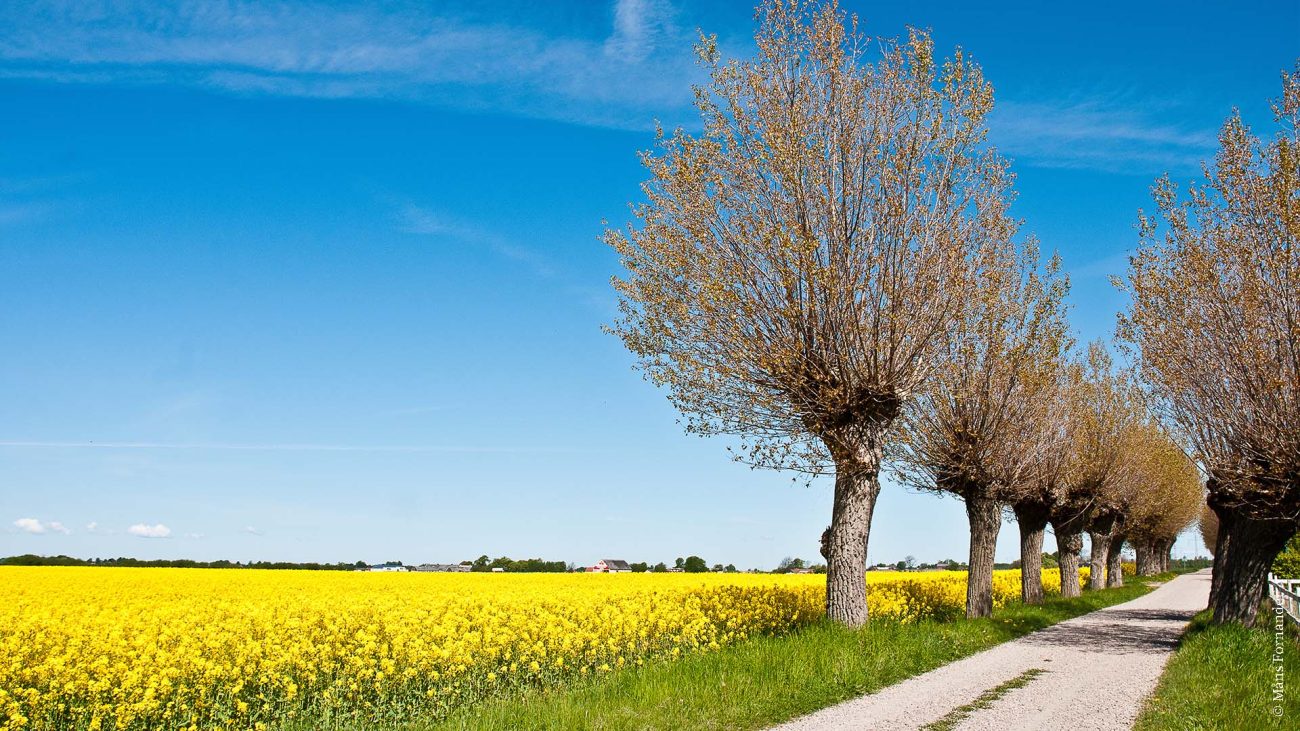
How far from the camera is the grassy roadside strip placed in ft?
31.4

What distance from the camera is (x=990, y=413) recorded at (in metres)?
23.5

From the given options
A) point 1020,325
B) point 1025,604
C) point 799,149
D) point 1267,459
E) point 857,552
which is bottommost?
point 1025,604

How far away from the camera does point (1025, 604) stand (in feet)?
96.2

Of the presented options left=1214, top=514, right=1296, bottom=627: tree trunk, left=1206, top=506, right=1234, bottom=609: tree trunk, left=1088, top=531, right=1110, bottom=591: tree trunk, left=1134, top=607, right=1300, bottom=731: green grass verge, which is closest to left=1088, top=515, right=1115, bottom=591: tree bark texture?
left=1088, top=531, right=1110, bottom=591: tree trunk

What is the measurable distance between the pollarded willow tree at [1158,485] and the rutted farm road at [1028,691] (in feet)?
24.0

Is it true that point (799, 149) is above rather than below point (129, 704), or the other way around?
above

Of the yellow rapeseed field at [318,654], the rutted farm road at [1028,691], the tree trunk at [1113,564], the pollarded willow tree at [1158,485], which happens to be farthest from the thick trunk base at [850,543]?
the tree trunk at [1113,564]

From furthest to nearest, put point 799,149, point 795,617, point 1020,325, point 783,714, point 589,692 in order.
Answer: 1. point 1020,325
2. point 795,617
3. point 799,149
4. point 589,692
5. point 783,714

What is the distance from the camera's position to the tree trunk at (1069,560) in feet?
123

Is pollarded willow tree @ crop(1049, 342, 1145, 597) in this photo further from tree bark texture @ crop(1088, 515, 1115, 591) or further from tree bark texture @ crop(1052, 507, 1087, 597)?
tree bark texture @ crop(1088, 515, 1115, 591)

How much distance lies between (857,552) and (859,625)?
1317 millimetres

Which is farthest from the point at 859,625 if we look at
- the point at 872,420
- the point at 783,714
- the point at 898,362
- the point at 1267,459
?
the point at 1267,459

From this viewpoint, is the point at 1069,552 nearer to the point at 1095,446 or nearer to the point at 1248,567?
the point at 1095,446

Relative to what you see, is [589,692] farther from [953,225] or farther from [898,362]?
[953,225]
